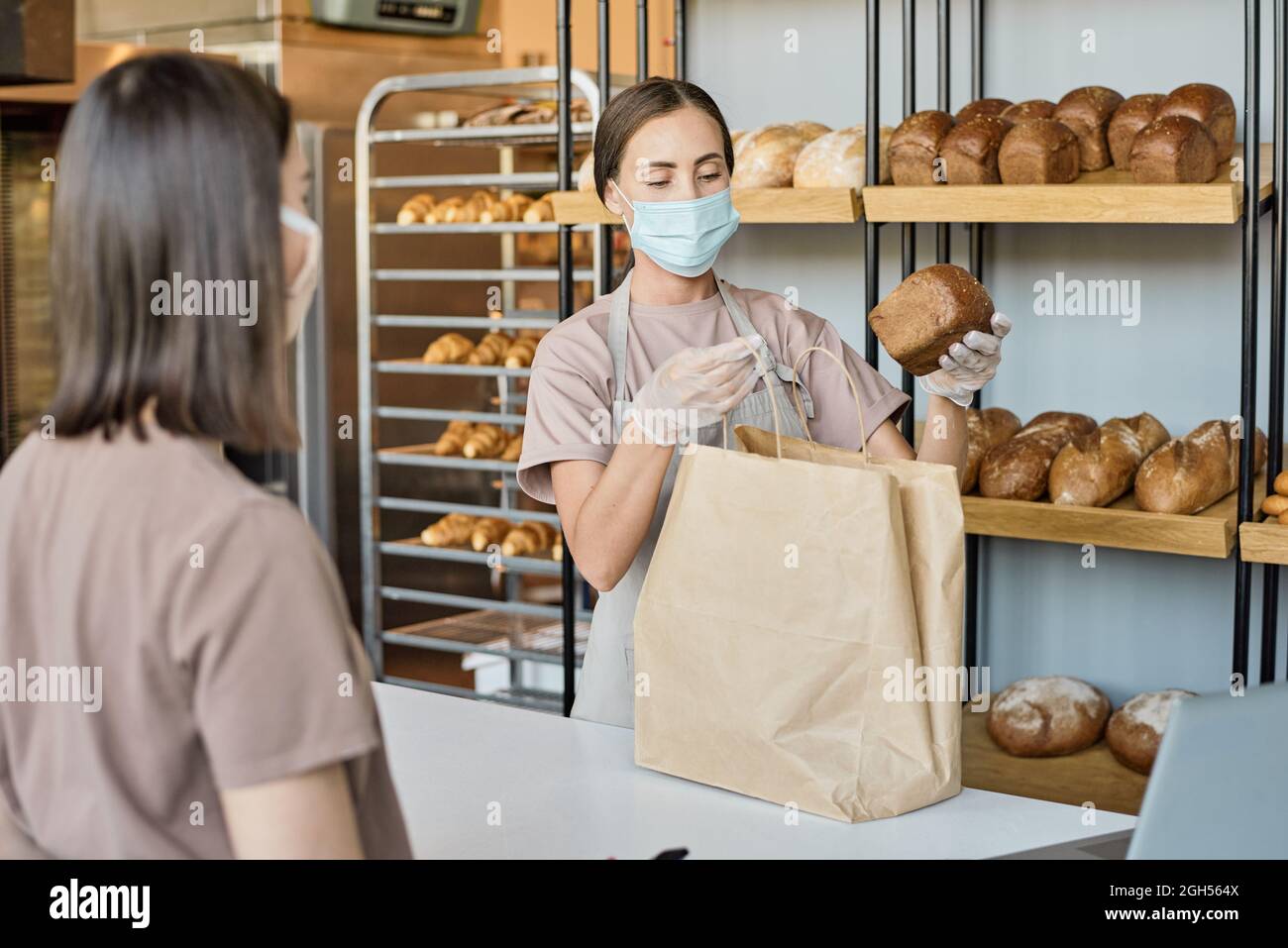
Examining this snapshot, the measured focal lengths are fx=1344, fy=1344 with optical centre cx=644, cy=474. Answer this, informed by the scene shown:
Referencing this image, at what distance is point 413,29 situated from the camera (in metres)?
4.34

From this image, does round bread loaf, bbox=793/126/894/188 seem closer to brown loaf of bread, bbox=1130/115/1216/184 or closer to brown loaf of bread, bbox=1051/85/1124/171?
brown loaf of bread, bbox=1051/85/1124/171

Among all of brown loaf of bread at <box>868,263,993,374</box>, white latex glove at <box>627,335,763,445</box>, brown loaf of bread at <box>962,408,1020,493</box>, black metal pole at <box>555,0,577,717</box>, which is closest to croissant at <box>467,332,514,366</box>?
black metal pole at <box>555,0,577,717</box>

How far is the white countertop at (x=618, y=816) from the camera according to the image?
4.14 feet

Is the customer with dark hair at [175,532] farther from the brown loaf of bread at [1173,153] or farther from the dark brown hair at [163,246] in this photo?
the brown loaf of bread at [1173,153]

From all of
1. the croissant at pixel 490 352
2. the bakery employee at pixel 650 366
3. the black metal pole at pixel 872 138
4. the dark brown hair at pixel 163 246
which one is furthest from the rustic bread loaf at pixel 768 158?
the dark brown hair at pixel 163 246

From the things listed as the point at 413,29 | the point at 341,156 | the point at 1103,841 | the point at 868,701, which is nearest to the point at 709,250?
the point at 868,701

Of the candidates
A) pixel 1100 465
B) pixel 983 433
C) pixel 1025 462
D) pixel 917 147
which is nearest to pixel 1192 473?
pixel 1100 465

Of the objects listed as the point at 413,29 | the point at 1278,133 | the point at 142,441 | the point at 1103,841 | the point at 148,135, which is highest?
the point at 413,29

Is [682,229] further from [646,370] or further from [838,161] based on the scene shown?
[838,161]

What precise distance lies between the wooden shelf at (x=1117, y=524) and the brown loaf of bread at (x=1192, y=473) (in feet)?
0.09

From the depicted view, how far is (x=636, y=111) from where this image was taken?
176 centimetres

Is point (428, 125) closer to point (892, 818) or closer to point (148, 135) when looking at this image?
point (892, 818)

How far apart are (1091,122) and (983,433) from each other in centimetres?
57
